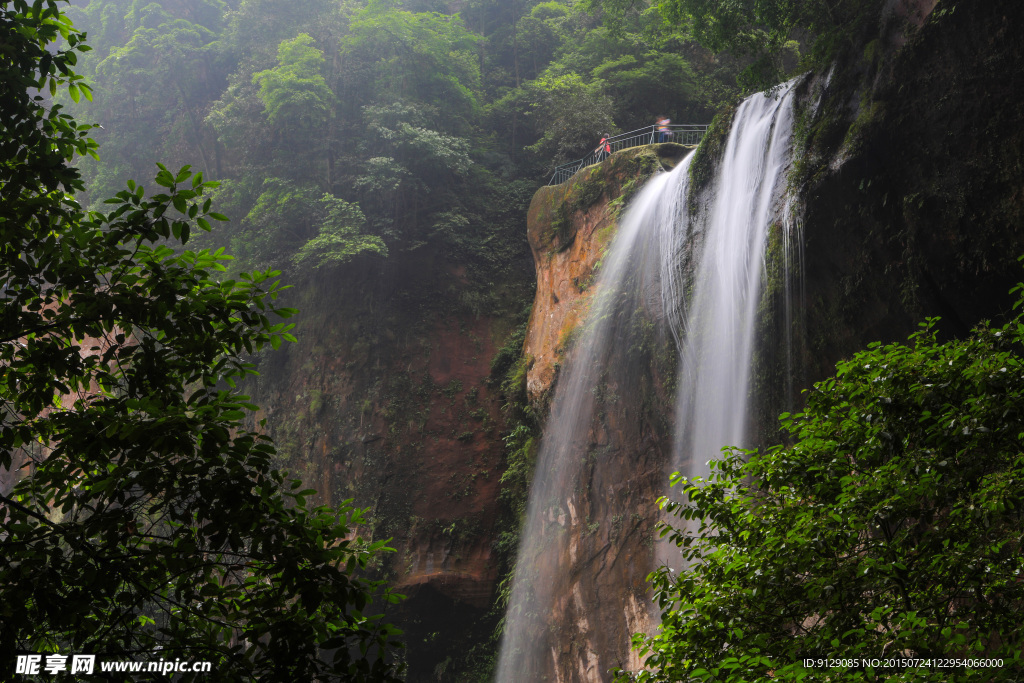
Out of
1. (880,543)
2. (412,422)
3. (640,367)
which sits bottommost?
(880,543)

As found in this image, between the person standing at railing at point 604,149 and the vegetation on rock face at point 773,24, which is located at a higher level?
the person standing at railing at point 604,149

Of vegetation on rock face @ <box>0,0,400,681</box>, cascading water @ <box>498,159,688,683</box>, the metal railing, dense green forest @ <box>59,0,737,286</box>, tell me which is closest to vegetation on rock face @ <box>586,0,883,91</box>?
cascading water @ <box>498,159,688,683</box>

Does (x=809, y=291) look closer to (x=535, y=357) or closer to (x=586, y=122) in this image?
(x=535, y=357)

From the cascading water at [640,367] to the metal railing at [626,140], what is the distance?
16.1 feet

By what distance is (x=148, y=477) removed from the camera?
2.78 m

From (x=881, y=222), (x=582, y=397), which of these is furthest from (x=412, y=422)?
(x=881, y=222)

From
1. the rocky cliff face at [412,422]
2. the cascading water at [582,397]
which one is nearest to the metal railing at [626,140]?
the rocky cliff face at [412,422]

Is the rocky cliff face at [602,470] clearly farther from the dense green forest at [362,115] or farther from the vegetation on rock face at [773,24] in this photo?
the dense green forest at [362,115]

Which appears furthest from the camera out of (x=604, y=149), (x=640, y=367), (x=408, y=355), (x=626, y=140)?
(x=626, y=140)

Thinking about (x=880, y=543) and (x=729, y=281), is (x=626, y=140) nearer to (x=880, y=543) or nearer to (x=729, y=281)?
(x=729, y=281)

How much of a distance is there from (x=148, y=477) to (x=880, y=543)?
4.00m

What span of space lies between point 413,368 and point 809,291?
11.3 meters

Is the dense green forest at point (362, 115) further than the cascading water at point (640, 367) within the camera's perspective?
Yes

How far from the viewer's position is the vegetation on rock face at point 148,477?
2738 millimetres
